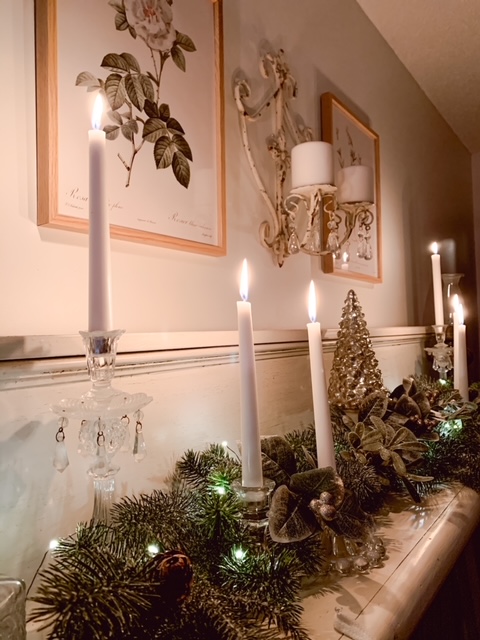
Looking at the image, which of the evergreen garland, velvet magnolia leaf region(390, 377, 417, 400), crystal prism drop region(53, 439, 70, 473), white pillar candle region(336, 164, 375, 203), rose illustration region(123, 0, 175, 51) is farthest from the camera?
white pillar candle region(336, 164, 375, 203)

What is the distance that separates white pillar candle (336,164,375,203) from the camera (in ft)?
3.53

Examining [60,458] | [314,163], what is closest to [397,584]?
[60,458]

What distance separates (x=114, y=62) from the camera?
61 centimetres

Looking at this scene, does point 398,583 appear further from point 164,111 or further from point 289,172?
point 289,172

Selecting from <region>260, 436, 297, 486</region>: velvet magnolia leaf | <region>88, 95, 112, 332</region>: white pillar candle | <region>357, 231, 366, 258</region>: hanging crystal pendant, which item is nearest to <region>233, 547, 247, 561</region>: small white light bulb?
<region>260, 436, 297, 486</region>: velvet magnolia leaf

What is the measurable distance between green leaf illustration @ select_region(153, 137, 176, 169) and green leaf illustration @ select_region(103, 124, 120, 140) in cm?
7

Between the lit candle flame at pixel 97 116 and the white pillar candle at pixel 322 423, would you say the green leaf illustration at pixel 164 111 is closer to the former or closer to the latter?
the lit candle flame at pixel 97 116

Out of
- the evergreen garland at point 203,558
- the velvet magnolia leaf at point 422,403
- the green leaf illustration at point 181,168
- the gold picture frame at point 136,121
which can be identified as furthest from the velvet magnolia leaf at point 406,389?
the green leaf illustration at point 181,168

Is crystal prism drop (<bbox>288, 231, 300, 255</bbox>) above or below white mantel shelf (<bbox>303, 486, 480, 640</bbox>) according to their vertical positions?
above

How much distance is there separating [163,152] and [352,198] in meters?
0.55

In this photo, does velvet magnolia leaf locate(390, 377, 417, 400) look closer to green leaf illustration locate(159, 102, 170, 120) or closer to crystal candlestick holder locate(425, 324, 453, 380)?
crystal candlestick holder locate(425, 324, 453, 380)

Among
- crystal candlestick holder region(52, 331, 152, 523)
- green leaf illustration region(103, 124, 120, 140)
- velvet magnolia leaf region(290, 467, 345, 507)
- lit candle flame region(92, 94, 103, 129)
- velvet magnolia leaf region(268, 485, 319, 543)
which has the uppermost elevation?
green leaf illustration region(103, 124, 120, 140)

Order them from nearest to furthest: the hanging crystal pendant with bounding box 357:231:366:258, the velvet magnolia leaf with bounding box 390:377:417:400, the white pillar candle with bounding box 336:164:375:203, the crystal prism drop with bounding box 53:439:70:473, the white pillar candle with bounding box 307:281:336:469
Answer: the crystal prism drop with bounding box 53:439:70:473, the white pillar candle with bounding box 307:281:336:469, the velvet magnolia leaf with bounding box 390:377:417:400, the white pillar candle with bounding box 336:164:375:203, the hanging crystal pendant with bounding box 357:231:366:258

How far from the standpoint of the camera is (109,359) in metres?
0.42
